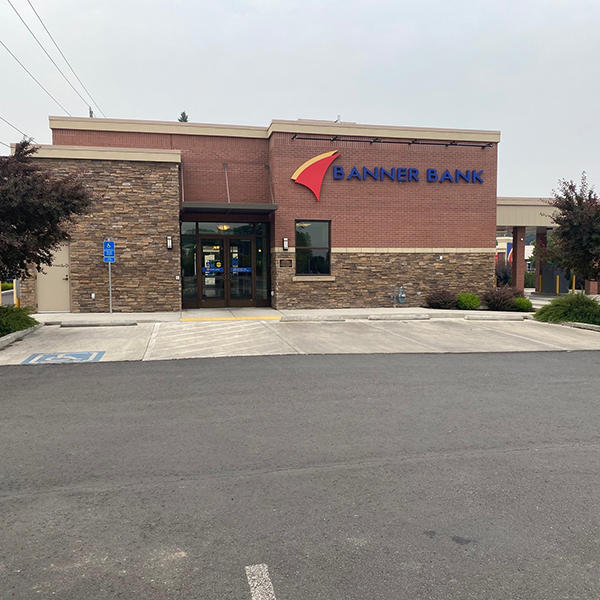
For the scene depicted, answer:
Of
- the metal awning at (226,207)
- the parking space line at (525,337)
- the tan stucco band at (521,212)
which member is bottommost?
the parking space line at (525,337)

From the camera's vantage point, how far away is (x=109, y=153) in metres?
18.4

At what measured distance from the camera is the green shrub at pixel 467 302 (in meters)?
20.8

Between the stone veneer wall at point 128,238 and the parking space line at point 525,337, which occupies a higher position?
the stone veneer wall at point 128,238

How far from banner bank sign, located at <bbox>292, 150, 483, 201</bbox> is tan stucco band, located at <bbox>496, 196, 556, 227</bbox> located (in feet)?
22.9

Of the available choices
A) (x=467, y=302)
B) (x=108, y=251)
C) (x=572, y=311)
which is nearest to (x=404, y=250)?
(x=467, y=302)

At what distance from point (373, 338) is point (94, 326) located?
7.96 metres

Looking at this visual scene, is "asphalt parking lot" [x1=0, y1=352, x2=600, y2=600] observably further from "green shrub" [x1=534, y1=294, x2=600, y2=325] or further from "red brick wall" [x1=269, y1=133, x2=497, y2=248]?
"red brick wall" [x1=269, y1=133, x2=497, y2=248]

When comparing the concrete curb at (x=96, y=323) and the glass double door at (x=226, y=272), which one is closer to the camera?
the concrete curb at (x=96, y=323)

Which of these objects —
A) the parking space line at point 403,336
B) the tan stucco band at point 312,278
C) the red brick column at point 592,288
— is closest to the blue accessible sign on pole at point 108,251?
the tan stucco band at point 312,278

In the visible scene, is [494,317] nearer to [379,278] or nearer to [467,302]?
[467,302]

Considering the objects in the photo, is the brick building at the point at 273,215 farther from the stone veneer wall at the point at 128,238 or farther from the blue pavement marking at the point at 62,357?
the blue pavement marking at the point at 62,357

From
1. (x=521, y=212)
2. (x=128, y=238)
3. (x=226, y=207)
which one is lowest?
(x=128, y=238)

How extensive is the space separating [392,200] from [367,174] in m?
1.38

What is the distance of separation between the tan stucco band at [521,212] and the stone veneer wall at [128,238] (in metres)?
17.0
